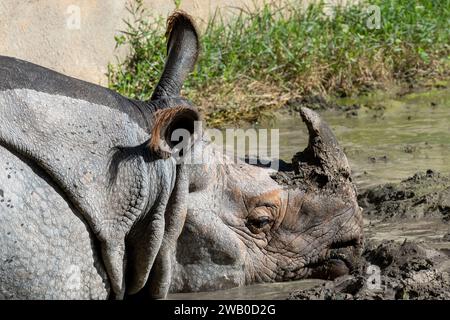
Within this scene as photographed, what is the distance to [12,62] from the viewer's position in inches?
154

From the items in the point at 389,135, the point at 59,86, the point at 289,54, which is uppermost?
the point at 289,54

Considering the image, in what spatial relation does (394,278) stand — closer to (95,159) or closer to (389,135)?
(95,159)

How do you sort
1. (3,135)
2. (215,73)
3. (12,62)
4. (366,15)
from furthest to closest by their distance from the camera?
(366,15) < (215,73) < (12,62) < (3,135)

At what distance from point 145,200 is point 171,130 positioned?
28cm

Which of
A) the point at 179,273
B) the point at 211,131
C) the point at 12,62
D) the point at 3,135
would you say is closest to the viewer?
the point at 3,135

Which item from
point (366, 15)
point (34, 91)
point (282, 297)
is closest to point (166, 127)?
point (34, 91)

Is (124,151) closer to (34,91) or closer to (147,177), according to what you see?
(147,177)

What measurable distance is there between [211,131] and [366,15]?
8.07 ft

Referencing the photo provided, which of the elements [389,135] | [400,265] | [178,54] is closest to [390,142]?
[389,135]

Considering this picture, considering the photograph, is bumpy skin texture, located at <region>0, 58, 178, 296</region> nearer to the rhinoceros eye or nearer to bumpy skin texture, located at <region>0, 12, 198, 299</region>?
bumpy skin texture, located at <region>0, 12, 198, 299</region>

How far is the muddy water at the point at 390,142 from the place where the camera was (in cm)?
566

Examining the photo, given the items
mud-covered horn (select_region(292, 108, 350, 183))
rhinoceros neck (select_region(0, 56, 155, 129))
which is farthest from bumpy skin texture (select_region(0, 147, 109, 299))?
mud-covered horn (select_region(292, 108, 350, 183))

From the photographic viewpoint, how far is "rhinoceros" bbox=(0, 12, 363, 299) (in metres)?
3.69

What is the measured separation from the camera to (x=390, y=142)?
7.83 m
